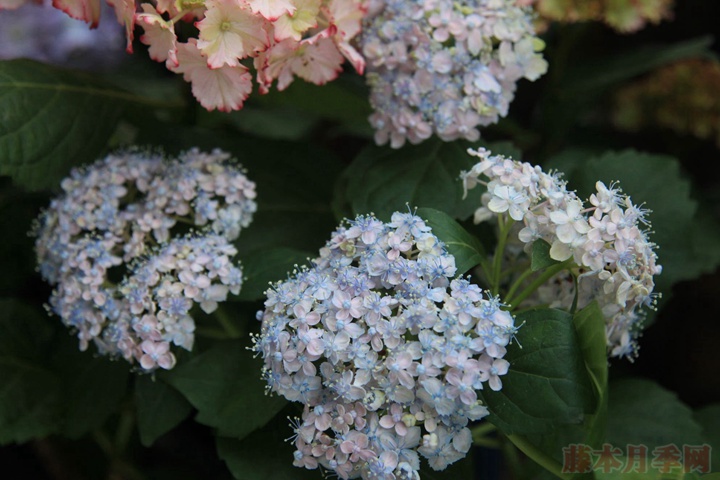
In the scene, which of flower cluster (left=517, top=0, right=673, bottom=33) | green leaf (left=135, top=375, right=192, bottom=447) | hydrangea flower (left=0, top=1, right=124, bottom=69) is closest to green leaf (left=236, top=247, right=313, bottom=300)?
green leaf (left=135, top=375, right=192, bottom=447)

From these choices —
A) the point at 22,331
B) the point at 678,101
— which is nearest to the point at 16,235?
the point at 22,331

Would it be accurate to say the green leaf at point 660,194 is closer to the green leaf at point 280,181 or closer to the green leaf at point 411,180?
the green leaf at point 411,180

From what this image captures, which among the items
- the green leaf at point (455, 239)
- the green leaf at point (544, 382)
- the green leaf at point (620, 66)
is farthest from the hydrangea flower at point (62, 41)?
the green leaf at point (544, 382)

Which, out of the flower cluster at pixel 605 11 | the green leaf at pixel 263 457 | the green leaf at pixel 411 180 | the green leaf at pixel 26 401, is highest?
the flower cluster at pixel 605 11

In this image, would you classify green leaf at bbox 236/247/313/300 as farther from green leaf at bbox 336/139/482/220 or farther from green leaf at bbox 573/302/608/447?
green leaf at bbox 573/302/608/447

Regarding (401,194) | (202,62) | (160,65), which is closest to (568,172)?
(401,194)

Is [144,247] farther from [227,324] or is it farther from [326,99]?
[326,99]
